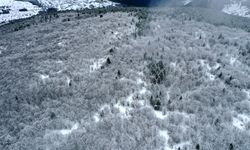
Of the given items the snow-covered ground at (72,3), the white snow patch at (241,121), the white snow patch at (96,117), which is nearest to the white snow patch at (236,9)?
the snow-covered ground at (72,3)

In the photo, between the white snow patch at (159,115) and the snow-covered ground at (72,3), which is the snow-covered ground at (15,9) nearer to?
the snow-covered ground at (72,3)

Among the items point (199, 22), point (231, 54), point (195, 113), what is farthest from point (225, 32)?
point (195, 113)

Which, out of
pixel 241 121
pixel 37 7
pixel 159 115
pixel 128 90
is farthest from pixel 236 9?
pixel 37 7

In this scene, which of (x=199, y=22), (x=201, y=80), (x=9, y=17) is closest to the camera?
(x=201, y=80)

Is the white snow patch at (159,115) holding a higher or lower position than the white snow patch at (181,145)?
higher

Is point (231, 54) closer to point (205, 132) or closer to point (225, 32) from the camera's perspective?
point (225, 32)
